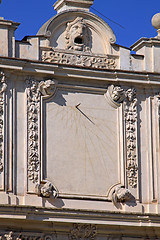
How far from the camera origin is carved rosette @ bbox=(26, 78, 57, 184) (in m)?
26.9

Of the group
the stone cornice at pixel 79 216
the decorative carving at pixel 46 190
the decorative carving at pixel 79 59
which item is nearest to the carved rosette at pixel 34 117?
the decorative carving at pixel 46 190

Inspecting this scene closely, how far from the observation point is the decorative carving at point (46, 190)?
26.7 metres

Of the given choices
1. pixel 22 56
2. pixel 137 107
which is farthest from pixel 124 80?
pixel 22 56

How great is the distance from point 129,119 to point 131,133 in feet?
1.15

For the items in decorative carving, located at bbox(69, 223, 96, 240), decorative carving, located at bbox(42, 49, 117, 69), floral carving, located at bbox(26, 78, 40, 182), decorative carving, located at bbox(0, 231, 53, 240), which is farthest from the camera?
decorative carving, located at bbox(42, 49, 117, 69)

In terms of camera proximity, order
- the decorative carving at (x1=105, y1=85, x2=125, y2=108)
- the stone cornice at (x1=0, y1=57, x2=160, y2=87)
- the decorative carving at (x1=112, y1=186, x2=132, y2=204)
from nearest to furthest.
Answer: the stone cornice at (x1=0, y1=57, x2=160, y2=87)
the decorative carving at (x1=112, y1=186, x2=132, y2=204)
the decorative carving at (x1=105, y1=85, x2=125, y2=108)

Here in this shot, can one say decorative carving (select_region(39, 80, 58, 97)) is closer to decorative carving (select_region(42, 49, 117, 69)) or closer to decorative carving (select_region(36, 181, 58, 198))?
decorative carving (select_region(42, 49, 117, 69))

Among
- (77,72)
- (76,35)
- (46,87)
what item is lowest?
(46,87)

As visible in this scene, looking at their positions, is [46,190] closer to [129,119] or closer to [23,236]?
[23,236]

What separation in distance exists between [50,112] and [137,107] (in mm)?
2279

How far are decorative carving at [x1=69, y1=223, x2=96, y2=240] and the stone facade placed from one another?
23 mm

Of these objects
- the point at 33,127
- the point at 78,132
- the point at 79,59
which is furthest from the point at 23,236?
the point at 79,59

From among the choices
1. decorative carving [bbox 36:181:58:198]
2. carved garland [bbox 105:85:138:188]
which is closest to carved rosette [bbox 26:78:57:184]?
decorative carving [bbox 36:181:58:198]

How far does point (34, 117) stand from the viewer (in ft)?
89.2
